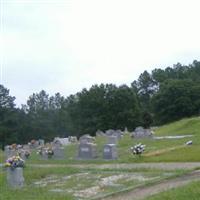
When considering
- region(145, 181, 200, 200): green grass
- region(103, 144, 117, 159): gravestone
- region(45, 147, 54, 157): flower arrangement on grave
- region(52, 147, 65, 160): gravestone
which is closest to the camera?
region(145, 181, 200, 200): green grass

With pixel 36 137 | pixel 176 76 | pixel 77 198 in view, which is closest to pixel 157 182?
pixel 77 198

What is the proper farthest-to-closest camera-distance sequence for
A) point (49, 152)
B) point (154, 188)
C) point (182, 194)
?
point (49, 152)
point (154, 188)
point (182, 194)

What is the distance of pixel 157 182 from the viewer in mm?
12109

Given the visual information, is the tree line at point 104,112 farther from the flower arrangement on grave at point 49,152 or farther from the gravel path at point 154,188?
the gravel path at point 154,188

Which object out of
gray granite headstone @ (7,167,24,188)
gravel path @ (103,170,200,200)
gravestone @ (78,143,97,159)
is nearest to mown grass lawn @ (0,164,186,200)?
gray granite headstone @ (7,167,24,188)

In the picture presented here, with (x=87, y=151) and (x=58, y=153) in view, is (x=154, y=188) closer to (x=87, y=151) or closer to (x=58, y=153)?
(x=87, y=151)

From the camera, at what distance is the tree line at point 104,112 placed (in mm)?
70750

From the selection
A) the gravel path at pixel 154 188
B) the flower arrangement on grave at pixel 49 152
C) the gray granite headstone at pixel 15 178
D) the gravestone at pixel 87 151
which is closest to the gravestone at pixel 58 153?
the flower arrangement on grave at pixel 49 152

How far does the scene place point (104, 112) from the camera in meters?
74.9

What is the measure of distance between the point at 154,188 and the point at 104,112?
63.5 metres

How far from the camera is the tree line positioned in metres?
70.8

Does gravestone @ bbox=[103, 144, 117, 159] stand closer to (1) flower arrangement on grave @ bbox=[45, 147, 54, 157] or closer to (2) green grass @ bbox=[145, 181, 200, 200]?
(1) flower arrangement on grave @ bbox=[45, 147, 54, 157]

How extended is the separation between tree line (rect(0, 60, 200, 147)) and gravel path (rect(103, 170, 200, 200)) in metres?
57.4

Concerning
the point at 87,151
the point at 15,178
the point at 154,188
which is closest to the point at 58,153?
the point at 87,151
